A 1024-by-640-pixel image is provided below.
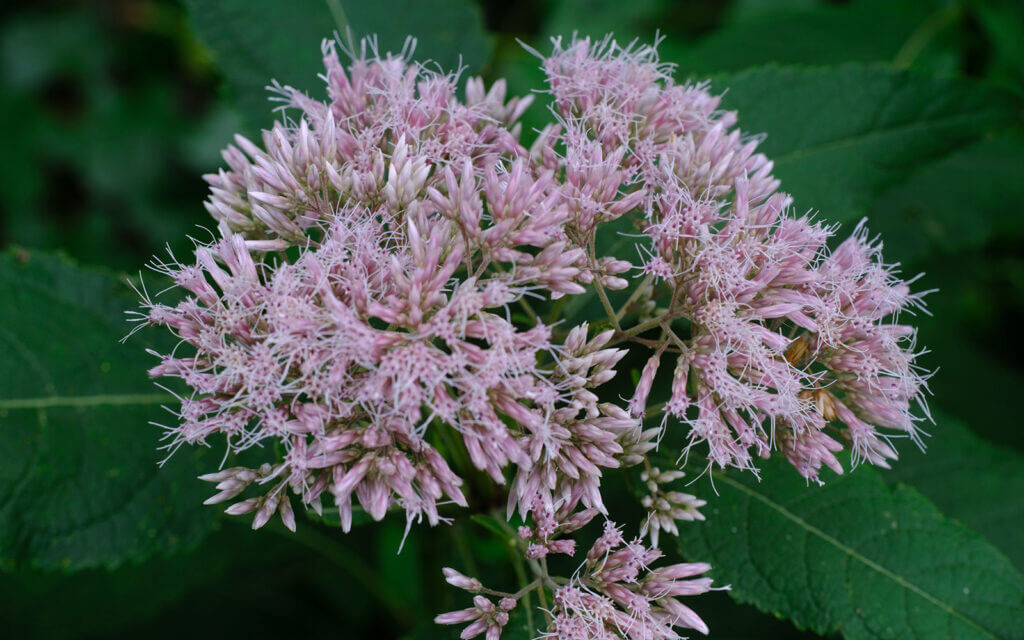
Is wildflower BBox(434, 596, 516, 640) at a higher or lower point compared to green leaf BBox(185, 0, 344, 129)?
lower

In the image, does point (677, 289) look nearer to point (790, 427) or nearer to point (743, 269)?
point (743, 269)

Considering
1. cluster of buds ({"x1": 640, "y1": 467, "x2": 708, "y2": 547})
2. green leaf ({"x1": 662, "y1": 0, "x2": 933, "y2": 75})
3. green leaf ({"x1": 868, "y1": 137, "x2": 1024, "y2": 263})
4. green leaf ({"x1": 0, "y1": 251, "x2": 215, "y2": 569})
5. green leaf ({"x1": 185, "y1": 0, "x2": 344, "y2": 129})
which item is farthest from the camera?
green leaf ({"x1": 662, "y1": 0, "x2": 933, "y2": 75})

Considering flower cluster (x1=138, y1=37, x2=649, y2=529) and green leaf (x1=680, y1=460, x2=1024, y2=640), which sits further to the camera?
green leaf (x1=680, y1=460, x2=1024, y2=640)

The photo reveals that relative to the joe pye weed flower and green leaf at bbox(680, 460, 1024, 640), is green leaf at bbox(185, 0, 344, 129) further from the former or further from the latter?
green leaf at bbox(680, 460, 1024, 640)

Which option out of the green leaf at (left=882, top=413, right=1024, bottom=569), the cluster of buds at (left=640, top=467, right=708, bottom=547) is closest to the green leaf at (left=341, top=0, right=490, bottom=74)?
the cluster of buds at (left=640, top=467, right=708, bottom=547)

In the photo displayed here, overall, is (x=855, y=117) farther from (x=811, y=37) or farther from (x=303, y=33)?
(x=303, y=33)

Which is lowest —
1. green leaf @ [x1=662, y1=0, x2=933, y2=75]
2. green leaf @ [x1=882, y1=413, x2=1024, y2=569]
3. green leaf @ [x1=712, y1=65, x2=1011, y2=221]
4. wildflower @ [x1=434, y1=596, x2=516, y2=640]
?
wildflower @ [x1=434, y1=596, x2=516, y2=640]

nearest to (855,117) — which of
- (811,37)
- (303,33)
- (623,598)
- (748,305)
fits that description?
(748,305)
